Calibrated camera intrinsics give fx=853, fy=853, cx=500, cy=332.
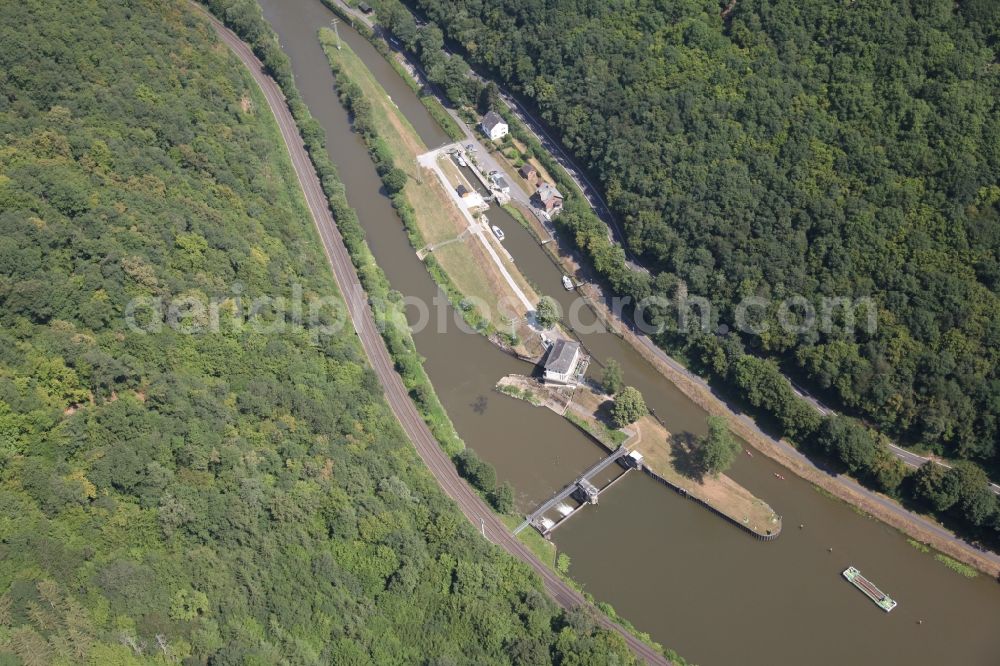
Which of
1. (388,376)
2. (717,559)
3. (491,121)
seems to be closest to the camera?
(717,559)

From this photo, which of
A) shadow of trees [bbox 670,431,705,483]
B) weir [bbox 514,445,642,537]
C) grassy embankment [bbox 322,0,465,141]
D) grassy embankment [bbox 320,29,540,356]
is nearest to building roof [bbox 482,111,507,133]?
grassy embankment [bbox 322,0,465,141]

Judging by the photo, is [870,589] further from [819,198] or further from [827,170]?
[827,170]

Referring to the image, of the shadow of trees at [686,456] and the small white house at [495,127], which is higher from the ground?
the small white house at [495,127]

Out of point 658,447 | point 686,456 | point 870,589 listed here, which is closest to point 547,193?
point 658,447

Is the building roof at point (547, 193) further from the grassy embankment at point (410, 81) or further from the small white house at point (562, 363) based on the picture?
the small white house at point (562, 363)

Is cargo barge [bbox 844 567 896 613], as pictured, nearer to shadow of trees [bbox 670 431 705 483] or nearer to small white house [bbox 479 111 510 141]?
shadow of trees [bbox 670 431 705 483]

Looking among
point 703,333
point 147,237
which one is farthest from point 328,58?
point 703,333

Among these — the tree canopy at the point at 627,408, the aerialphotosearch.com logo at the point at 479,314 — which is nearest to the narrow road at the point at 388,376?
the aerialphotosearch.com logo at the point at 479,314
